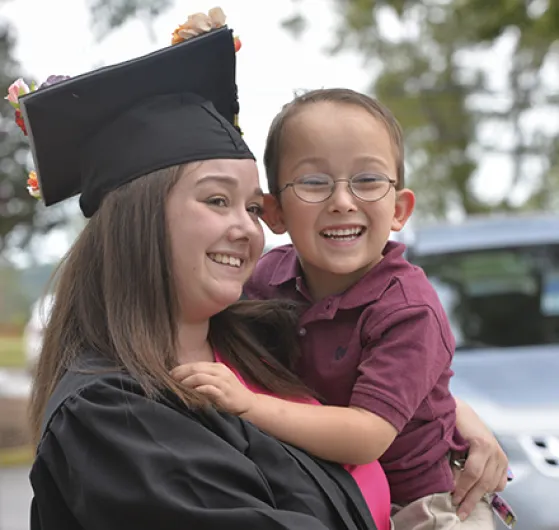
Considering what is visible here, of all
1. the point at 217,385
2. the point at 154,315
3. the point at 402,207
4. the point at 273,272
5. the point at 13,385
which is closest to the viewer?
the point at 217,385

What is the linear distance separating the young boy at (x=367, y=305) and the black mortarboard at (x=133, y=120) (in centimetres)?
18

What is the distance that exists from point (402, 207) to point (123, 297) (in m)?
0.75

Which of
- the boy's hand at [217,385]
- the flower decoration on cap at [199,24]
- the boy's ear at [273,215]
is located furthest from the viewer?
the boy's ear at [273,215]

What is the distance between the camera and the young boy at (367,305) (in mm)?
1951

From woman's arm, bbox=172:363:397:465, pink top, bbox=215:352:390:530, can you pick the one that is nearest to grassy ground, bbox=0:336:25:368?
pink top, bbox=215:352:390:530

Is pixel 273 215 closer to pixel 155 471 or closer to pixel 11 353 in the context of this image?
pixel 155 471

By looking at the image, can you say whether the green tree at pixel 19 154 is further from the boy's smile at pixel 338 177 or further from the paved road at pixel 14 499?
the boy's smile at pixel 338 177

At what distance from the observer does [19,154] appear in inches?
250

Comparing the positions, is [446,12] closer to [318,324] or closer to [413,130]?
[413,130]

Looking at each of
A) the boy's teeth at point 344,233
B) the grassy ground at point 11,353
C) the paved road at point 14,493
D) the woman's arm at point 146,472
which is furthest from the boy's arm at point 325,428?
the grassy ground at point 11,353

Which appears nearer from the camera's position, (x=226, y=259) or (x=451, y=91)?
(x=226, y=259)

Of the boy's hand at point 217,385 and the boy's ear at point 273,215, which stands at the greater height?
the boy's ear at point 273,215

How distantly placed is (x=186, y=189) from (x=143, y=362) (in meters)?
0.37

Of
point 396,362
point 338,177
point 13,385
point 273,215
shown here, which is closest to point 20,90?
point 273,215
